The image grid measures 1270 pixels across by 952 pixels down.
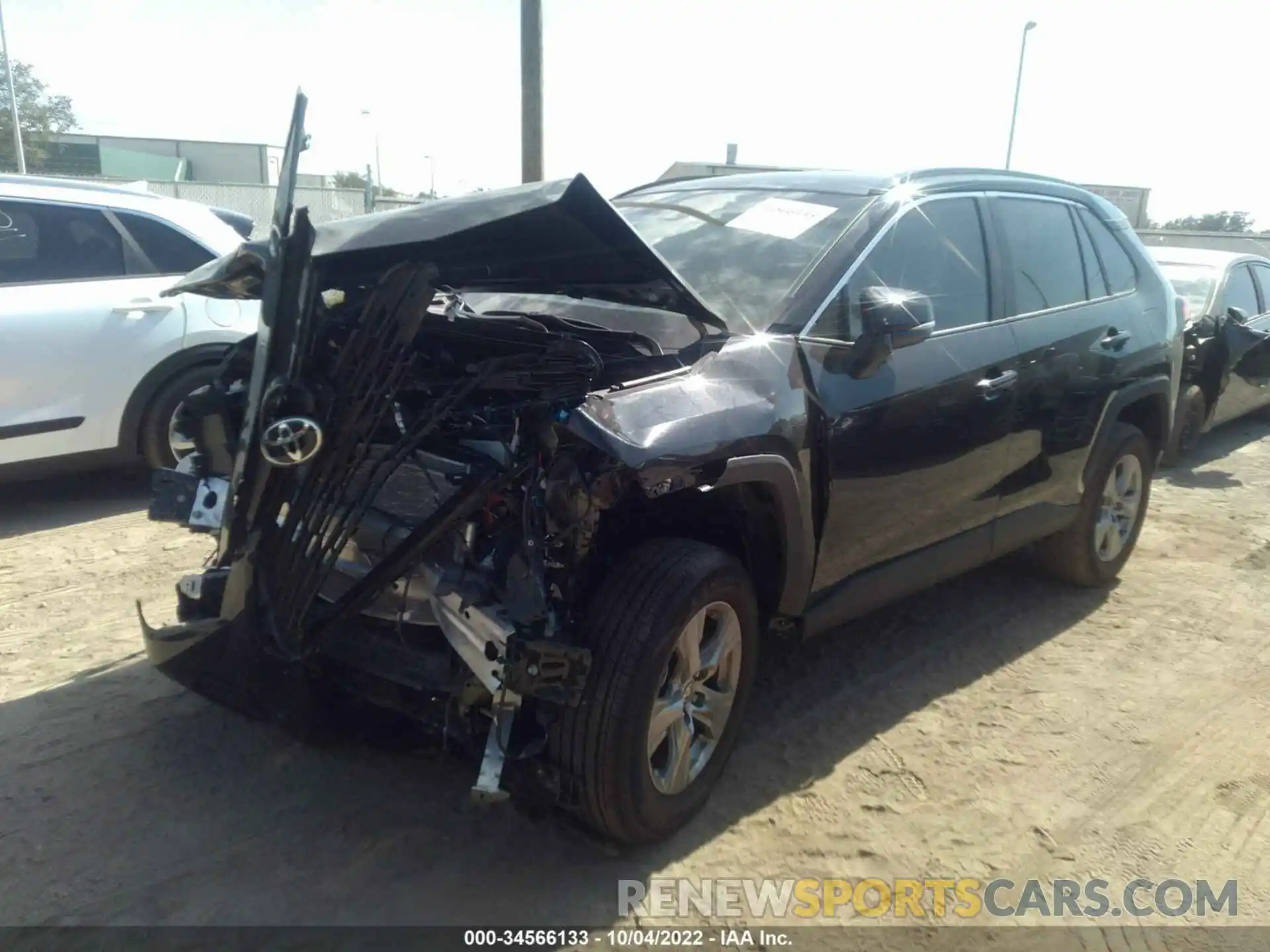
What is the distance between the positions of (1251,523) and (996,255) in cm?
370

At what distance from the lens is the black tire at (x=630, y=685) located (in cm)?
266

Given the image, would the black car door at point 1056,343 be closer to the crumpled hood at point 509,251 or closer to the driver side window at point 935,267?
the driver side window at point 935,267

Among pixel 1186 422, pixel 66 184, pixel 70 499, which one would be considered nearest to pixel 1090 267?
pixel 1186 422

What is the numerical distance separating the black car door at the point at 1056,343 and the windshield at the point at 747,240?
96 centimetres

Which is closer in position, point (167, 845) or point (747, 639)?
point (167, 845)

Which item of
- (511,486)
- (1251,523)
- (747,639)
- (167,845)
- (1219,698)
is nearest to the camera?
(511,486)

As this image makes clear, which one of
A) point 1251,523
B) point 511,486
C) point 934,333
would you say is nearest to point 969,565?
point 934,333

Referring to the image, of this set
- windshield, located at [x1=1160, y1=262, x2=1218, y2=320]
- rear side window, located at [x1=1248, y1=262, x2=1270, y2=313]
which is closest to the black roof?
windshield, located at [x1=1160, y1=262, x2=1218, y2=320]

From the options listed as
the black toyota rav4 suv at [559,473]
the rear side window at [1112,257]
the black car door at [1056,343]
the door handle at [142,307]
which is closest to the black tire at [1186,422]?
the rear side window at [1112,257]

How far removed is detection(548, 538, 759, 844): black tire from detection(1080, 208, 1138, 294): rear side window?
10.4 feet

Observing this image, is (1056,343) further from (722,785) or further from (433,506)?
(433,506)

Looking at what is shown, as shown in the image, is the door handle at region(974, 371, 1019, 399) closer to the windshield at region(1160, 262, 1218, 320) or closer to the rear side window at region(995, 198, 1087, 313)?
the rear side window at region(995, 198, 1087, 313)

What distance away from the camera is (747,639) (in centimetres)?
316

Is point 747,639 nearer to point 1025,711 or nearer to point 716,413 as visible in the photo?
point 716,413
